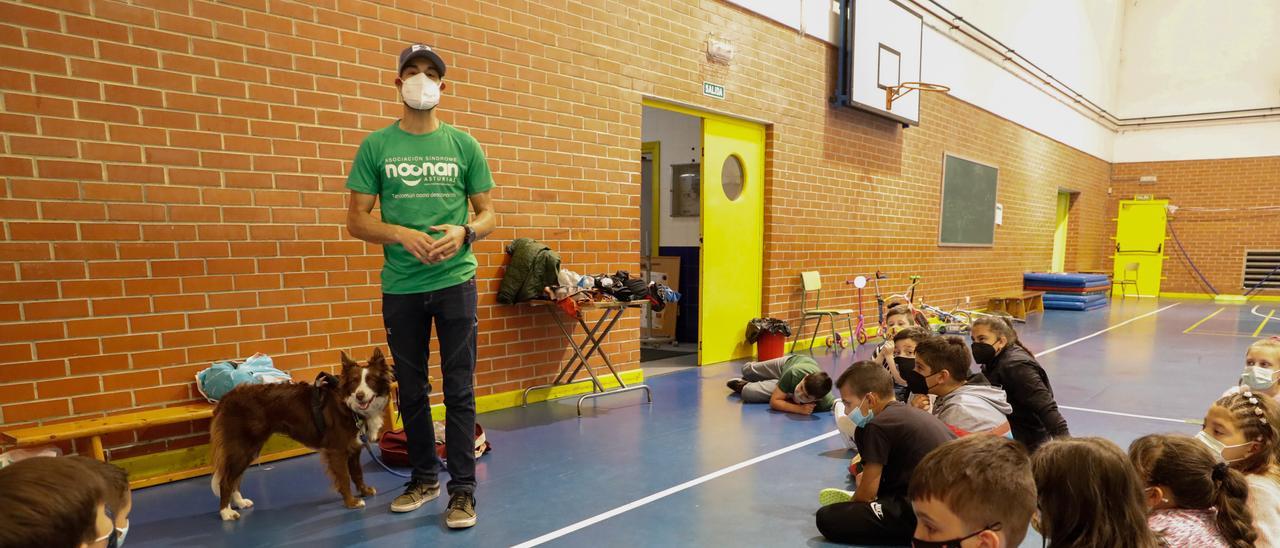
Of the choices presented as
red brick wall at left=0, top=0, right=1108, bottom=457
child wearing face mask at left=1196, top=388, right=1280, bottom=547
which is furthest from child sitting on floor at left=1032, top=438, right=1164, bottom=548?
red brick wall at left=0, top=0, right=1108, bottom=457

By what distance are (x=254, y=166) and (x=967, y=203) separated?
984 centimetres

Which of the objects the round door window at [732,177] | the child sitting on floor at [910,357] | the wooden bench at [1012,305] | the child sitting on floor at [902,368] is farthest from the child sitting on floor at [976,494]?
the wooden bench at [1012,305]

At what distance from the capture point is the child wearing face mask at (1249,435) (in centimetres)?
206

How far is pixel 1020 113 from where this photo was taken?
11.5 metres

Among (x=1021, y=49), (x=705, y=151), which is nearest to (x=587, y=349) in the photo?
(x=705, y=151)

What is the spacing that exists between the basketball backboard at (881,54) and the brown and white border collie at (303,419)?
20.4 ft

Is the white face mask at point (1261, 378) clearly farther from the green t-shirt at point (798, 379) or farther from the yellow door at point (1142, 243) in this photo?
the yellow door at point (1142, 243)

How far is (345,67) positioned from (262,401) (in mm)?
1935

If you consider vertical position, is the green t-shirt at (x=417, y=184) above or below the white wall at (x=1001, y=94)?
below

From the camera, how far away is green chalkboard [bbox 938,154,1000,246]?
31.8ft

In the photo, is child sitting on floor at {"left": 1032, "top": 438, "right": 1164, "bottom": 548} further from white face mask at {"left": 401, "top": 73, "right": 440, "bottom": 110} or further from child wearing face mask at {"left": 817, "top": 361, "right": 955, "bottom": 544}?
white face mask at {"left": 401, "top": 73, "right": 440, "bottom": 110}

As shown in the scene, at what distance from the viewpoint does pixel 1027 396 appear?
3285 mm

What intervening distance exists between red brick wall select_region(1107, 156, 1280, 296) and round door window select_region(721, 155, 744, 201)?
1458 cm

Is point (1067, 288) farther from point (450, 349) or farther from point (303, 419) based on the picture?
point (303, 419)
